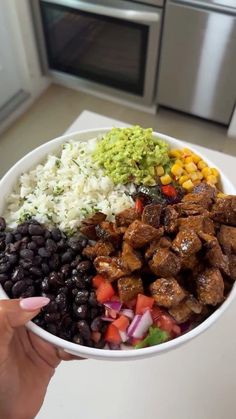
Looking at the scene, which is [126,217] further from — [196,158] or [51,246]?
[196,158]

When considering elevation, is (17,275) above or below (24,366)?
above

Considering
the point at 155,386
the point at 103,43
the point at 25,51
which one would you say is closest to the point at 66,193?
the point at 155,386

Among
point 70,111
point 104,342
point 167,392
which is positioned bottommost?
point 70,111

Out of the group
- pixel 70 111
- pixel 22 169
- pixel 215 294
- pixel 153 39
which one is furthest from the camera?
Answer: pixel 70 111

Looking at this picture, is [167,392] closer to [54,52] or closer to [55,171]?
[55,171]

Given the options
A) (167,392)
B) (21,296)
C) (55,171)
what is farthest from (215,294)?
(55,171)

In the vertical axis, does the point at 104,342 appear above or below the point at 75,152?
below
